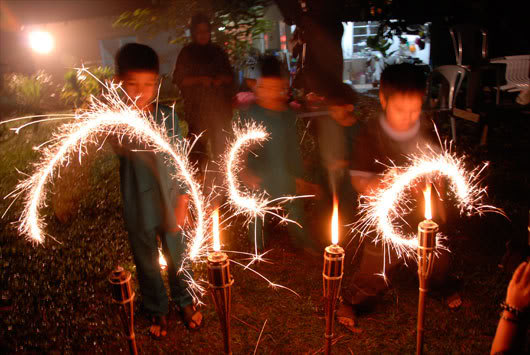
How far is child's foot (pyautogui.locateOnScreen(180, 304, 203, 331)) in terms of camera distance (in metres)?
3.23

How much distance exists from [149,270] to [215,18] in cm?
442

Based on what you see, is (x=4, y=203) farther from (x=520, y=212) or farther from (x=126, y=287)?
(x=520, y=212)

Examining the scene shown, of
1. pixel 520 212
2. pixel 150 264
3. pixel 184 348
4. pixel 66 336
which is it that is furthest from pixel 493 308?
pixel 66 336

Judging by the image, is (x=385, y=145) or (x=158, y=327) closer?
(x=385, y=145)

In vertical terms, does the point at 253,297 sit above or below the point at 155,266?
below

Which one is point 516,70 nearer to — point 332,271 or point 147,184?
point 147,184

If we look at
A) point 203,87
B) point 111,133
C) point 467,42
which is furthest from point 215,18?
point 467,42

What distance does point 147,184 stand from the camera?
2.83 m

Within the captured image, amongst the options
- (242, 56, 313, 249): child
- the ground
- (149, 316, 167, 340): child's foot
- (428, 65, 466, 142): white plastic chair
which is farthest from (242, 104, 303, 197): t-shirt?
(428, 65, 466, 142): white plastic chair

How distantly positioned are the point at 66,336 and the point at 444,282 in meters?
3.06

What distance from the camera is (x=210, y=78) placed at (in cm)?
516

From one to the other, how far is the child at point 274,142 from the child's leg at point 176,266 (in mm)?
1042

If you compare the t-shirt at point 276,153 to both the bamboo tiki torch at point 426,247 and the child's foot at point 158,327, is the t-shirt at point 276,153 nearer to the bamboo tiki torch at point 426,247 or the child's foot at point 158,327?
the child's foot at point 158,327

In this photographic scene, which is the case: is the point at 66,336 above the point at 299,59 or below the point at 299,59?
below
